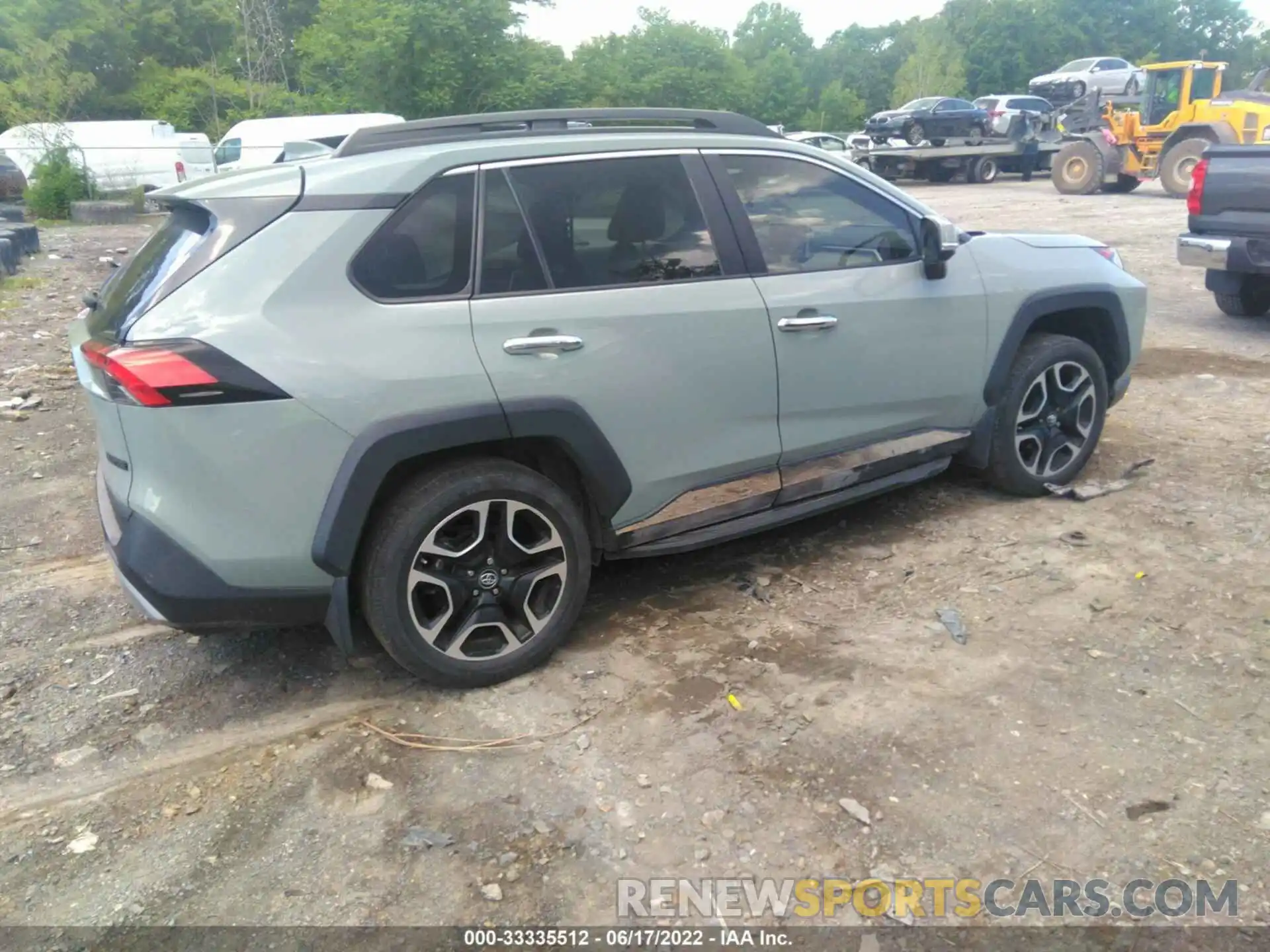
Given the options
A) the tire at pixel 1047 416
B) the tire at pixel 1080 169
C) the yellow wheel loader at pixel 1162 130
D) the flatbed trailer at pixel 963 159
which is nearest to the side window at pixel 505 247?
the tire at pixel 1047 416

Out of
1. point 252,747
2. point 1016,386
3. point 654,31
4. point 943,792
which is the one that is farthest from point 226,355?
point 654,31

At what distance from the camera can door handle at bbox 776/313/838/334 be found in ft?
12.1

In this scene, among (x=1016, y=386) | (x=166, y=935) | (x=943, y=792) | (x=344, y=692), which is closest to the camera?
(x=166, y=935)

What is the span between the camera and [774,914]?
7.79ft

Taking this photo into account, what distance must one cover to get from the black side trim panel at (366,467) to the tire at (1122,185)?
73.9 feet

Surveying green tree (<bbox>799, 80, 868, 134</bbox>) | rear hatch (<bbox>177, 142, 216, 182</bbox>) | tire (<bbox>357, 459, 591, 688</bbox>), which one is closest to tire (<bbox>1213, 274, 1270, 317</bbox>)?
tire (<bbox>357, 459, 591, 688</bbox>)

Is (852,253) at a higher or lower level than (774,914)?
higher

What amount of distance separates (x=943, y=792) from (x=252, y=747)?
6.77 feet

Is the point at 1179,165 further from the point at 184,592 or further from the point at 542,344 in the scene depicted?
the point at 184,592

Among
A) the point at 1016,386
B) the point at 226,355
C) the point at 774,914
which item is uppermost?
the point at 226,355

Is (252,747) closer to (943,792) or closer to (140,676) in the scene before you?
(140,676)

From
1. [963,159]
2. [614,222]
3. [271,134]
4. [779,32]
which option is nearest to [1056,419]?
[614,222]

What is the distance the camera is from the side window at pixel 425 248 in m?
3.06

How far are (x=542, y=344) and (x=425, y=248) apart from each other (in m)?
0.48
